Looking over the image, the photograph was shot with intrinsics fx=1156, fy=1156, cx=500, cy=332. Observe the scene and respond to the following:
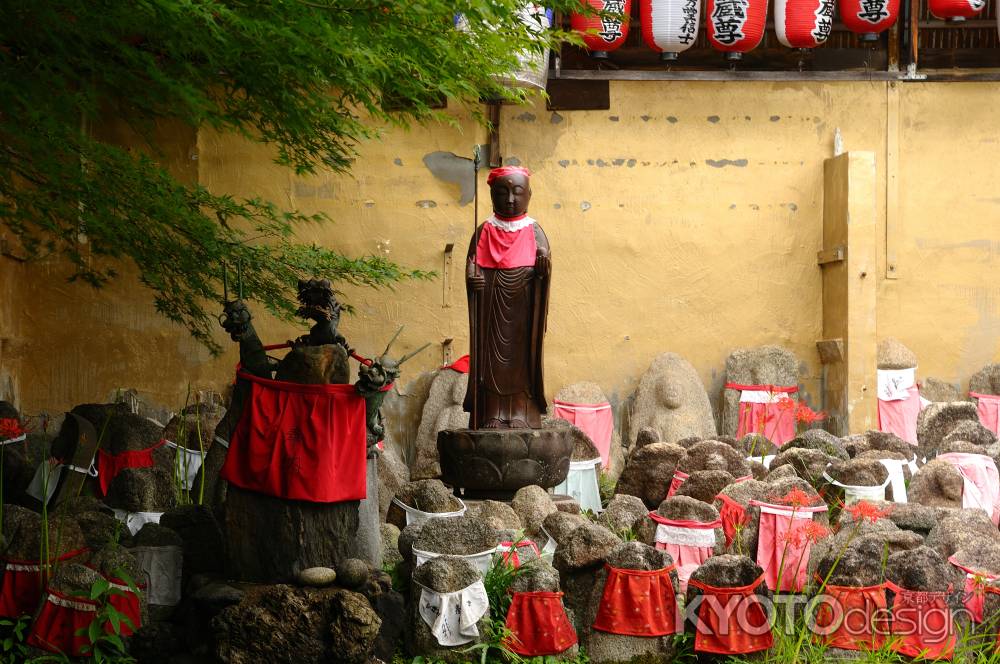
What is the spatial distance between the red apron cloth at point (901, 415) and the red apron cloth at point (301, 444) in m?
6.41

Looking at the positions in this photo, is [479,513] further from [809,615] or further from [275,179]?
[275,179]

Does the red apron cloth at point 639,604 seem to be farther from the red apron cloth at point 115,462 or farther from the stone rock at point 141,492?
the red apron cloth at point 115,462

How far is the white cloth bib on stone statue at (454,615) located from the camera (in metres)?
4.96

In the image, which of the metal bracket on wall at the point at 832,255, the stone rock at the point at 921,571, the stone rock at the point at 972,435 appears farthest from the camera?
the metal bracket on wall at the point at 832,255

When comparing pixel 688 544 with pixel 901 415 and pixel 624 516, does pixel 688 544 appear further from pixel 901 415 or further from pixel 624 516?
pixel 901 415

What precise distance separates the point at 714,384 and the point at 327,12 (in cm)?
629

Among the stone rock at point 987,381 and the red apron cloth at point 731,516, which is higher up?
the stone rock at point 987,381

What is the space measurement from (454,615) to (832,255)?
20.8ft

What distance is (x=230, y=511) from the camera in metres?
5.04

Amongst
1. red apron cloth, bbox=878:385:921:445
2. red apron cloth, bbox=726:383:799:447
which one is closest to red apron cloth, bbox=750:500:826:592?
red apron cloth, bbox=726:383:799:447

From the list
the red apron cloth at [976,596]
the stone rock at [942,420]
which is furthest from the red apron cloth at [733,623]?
the stone rock at [942,420]

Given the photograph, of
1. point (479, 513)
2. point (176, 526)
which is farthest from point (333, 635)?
point (479, 513)

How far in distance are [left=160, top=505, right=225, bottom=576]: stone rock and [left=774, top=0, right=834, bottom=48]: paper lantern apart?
6483 millimetres

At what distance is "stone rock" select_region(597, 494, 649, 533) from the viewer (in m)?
6.25
